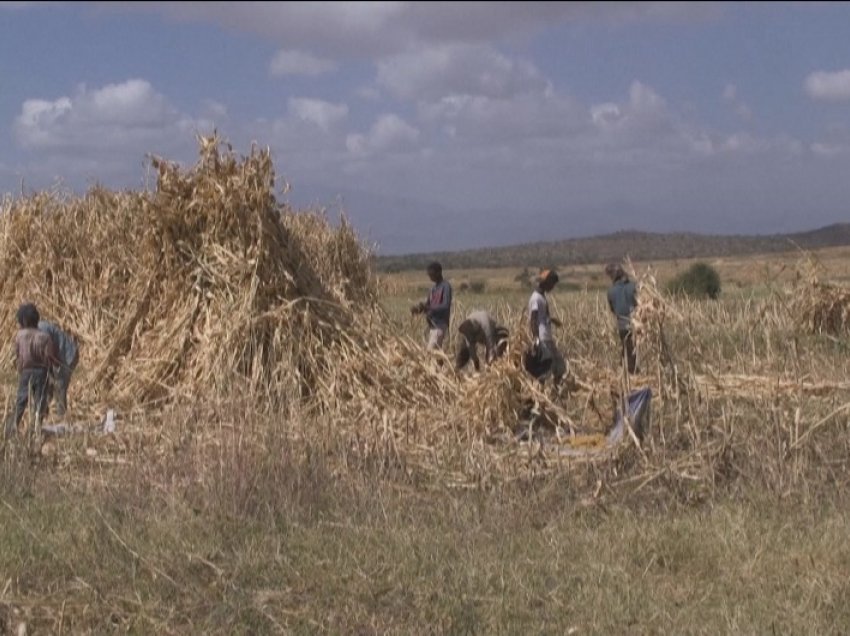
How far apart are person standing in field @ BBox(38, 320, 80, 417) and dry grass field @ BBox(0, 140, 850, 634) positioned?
61 cm

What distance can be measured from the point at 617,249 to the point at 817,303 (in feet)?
353

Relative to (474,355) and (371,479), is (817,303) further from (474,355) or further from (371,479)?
(371,479)

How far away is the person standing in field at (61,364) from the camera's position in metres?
12.1

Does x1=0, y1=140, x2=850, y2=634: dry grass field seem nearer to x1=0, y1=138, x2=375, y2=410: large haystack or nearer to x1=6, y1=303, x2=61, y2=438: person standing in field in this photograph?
x1=0, y1=138, x2=375, y2=410: large haystack

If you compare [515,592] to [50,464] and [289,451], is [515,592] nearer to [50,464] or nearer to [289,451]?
[289,451]

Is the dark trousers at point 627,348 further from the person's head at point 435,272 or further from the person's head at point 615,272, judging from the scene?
the person's head at point 435,272

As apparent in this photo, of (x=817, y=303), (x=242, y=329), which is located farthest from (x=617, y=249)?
(x=242, y=329)

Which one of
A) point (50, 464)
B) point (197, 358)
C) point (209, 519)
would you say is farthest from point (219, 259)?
point (209, 519)

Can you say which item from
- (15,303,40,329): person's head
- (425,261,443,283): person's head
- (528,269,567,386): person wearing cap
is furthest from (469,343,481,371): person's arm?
(15,303,40,329): person's head

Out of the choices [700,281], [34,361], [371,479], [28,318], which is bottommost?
[371,479]

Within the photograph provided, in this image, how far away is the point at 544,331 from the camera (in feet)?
40.7

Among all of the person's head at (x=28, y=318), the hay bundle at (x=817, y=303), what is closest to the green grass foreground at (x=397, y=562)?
the person's head at (x=28, y=318)

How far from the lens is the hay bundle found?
65.4ft

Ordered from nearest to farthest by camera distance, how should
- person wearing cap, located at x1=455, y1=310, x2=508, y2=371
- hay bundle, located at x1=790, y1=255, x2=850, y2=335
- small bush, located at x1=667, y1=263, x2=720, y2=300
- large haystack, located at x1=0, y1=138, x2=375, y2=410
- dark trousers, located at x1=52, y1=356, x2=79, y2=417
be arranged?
dark trousers, located at x1=52, y1=356, x2=79, y2=417 → large haystack, located at x1=0, y1=138, x2=375, y2=410 → person wearing cap, located at x1=455, y1=310, x2=508, y2=371 → hay bundle, located at x1=790, y1=255, x2=850, y2=335 → small bush, located at x1=667, y1=263, x2=720, y2=300
